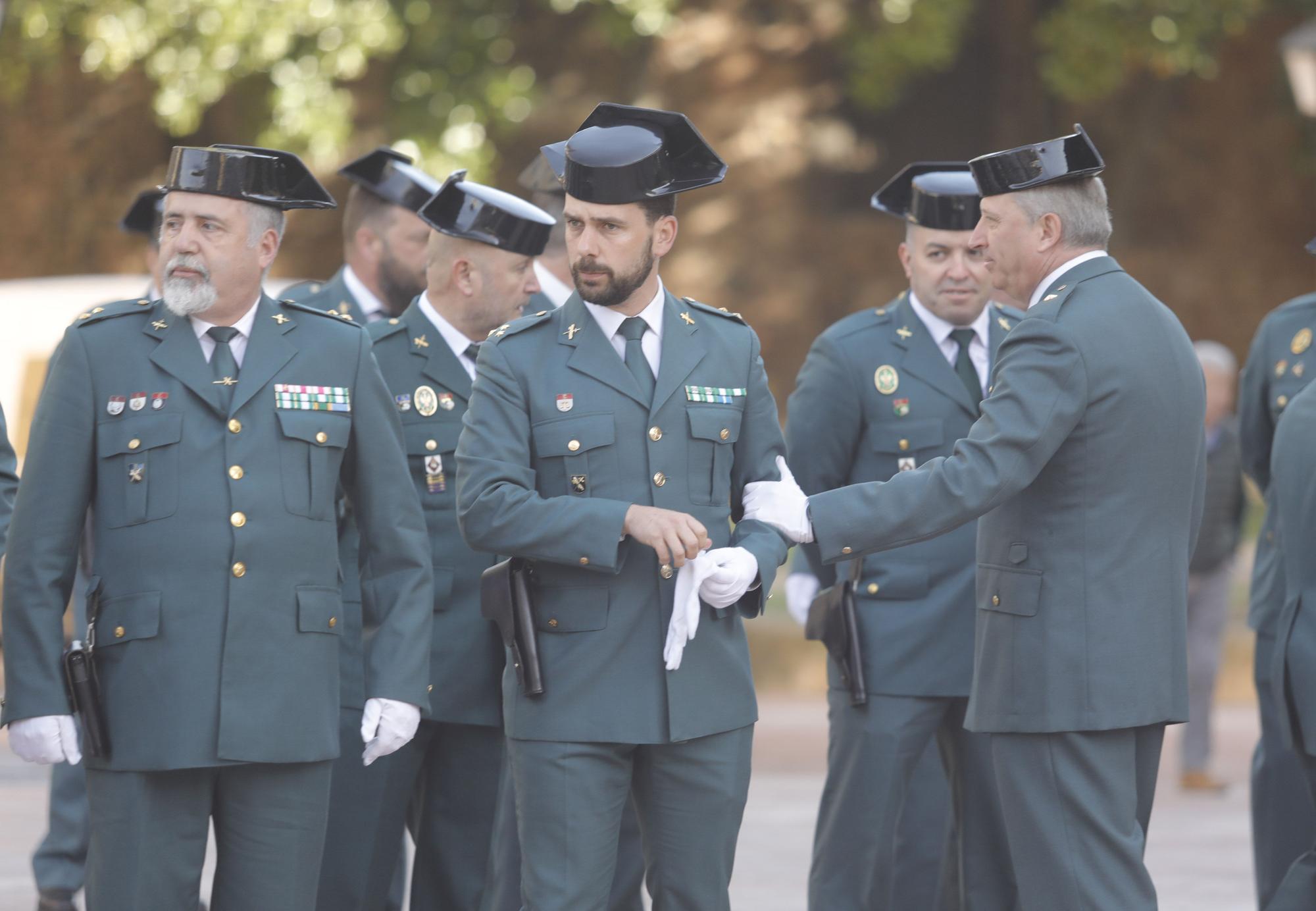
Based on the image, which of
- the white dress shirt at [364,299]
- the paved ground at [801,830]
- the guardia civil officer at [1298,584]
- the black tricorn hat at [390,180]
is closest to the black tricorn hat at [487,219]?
the white dress shirt at [364,299]

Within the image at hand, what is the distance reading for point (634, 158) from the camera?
12.9ft

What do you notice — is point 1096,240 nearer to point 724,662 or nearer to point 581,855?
point 724,662

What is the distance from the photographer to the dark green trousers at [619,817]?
3.79 meters

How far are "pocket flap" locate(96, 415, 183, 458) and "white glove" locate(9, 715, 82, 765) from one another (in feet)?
1.73

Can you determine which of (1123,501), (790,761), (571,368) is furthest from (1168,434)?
(790,761)

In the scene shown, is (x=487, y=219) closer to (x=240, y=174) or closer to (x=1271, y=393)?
(x=240, y=174)

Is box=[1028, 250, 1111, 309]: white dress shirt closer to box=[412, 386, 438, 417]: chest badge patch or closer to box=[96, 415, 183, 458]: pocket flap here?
box=[412, 386, 438, 417]: chest badge patch

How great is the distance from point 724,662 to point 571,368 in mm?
697

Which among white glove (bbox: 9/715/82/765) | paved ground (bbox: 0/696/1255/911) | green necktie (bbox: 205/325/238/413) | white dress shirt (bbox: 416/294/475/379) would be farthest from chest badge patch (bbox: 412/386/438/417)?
paved ground (bbox: 0/696/1255/911)

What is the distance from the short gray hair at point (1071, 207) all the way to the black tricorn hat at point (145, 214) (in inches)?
125

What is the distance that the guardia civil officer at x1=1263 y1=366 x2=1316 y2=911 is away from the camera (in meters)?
4.40

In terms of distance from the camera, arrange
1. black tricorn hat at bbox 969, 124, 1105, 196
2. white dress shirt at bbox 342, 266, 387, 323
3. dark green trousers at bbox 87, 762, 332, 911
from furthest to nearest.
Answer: white dress shirt at bbox 342, 266, 387, 323
black tricorn hat at bbox 969, 124, 1105, 196
dark green trousers at bbox 87, 762, 332, 911

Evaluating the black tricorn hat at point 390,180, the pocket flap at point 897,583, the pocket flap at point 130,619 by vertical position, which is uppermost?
the black tricorn hat at point 390,180

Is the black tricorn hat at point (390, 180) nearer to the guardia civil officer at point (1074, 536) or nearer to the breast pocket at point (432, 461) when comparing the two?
the breast pocket at point (432, 461)
